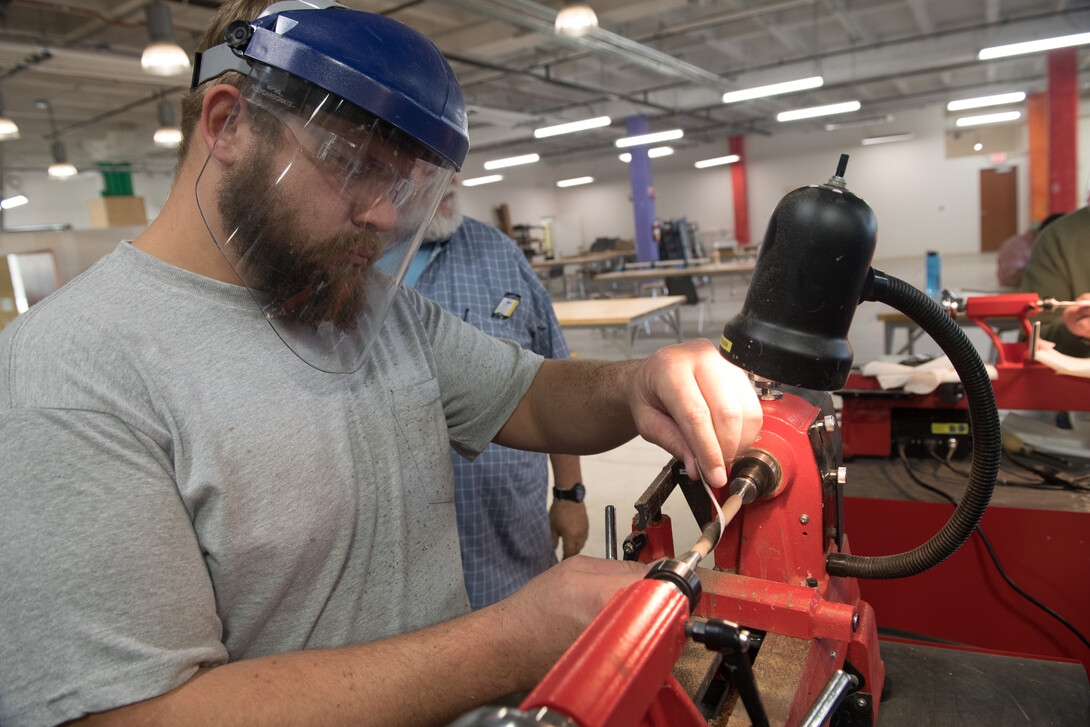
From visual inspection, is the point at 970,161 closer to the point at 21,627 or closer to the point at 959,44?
the point at 959,44

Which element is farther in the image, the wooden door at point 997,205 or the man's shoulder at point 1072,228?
the wooden door at point 997,205

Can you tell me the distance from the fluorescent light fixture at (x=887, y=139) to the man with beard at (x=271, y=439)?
1617 centimetres

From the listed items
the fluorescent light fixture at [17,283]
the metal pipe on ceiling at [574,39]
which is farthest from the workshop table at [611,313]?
the fluorescent light fixture at [17,283]

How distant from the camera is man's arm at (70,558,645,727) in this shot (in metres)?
0.63

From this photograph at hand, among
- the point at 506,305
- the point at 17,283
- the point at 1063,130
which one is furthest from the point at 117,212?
the point at 1063,130

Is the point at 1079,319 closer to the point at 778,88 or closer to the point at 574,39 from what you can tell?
the point at 778,88

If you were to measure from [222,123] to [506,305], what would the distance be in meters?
1.12

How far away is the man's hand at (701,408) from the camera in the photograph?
0.86 meters

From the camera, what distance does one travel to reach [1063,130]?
34.1 feet

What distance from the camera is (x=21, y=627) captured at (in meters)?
0.56

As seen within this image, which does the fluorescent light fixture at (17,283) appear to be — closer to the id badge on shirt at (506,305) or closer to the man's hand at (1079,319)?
the id badge on shirt at (506,305)

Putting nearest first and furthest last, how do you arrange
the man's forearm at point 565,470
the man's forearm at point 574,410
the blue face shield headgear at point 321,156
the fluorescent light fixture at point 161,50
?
the blue face shield headgear at point 321,156
the man's forearm at point 574,410
the man's forearm at point 565,470
the fluorescent light fixture at point 161,50

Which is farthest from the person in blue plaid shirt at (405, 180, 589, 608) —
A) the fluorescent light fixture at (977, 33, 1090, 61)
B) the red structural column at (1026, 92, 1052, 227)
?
the red structural column at (1026, 92, 1052, 227)

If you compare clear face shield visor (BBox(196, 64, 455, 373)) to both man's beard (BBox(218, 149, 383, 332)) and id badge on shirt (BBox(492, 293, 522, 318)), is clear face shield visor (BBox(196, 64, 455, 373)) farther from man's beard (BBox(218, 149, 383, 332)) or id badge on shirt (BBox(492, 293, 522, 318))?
id badge on shirt (BBox(492, 293, 522, 318))
